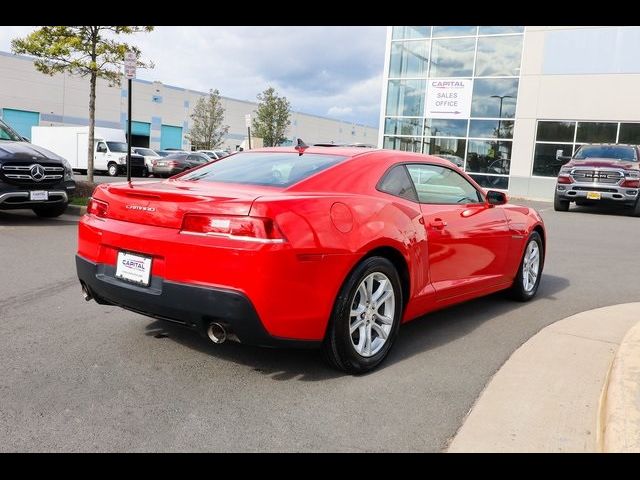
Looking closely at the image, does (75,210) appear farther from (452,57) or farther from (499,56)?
(499,56)

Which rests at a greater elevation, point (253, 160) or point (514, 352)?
point (253, 160)

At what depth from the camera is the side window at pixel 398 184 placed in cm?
409

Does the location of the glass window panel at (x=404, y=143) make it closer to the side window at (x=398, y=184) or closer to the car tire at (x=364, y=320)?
the side window at (x=398, y=184)

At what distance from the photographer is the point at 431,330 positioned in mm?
4719

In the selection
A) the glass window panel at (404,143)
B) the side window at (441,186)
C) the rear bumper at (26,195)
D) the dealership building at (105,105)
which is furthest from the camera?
the dealership building at (105,105)

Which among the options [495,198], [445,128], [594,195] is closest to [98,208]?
[495,198]

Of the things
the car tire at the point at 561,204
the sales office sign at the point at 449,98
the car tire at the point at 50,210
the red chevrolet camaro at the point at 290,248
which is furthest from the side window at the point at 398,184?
Result: the sales office sign at the point at 449,98

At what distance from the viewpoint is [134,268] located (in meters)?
3.52

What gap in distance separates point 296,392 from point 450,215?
6.20 ft

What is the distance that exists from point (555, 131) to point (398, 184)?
22.9 m

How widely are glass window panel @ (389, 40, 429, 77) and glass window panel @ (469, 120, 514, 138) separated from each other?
3.48 m

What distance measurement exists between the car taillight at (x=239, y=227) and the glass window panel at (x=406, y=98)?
2537 cm
